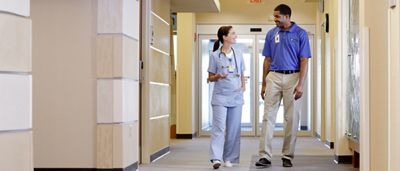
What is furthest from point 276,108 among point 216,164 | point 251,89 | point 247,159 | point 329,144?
point 251,89

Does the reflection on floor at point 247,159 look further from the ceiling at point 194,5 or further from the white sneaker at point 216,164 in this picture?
the ceiling at point 194,5

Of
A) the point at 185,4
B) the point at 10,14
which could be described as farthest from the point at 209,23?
the point at 10,14

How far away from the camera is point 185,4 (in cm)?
837

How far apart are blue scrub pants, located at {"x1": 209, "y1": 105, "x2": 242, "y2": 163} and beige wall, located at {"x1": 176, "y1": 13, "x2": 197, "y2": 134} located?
4.26 m

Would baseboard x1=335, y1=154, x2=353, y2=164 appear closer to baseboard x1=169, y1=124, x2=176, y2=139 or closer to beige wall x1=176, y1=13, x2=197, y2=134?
beige wall x1=176, y1=13, x2=197, y2=134

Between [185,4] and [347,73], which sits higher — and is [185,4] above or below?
above

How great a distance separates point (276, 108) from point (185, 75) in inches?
183

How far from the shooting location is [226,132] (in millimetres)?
5812

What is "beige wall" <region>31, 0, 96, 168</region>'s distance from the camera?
487 centimetres

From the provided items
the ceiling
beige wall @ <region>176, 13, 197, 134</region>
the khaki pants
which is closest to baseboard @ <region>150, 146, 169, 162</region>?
the khaki pants

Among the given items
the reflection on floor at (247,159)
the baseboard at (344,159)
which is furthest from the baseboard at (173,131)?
the baseboard at (344,159)

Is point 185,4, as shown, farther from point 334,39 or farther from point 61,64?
point 61,64

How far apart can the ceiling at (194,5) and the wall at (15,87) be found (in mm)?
4891

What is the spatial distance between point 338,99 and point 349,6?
3.24 feet
